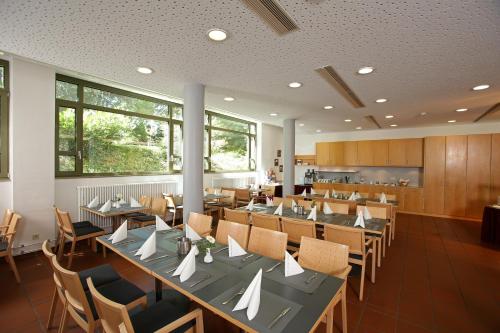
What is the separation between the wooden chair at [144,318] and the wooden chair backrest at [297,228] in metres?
1.75

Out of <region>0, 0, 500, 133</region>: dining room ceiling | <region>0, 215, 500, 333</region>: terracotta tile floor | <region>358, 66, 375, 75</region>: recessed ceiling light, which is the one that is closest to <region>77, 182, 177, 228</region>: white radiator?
<region>0, 215, 500, 333</region>: terracotta tile floor

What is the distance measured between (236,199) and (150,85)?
390 centimetres

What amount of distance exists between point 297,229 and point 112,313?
7.52 ft

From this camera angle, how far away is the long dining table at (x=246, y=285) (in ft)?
4.22

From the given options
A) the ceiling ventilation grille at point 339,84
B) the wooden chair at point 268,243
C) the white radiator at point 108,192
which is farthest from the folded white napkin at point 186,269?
the white radiator at point 108,192

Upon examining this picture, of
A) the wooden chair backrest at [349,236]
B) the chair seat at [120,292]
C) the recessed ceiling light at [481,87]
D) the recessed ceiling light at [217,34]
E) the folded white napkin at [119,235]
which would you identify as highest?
the recessed ceiling light at [481,87]

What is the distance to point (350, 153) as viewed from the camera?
29.3 ft

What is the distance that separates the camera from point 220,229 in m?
2.88

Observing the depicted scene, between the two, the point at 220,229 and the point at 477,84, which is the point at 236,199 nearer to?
the point at 220,229

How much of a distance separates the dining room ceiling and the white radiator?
236 cm

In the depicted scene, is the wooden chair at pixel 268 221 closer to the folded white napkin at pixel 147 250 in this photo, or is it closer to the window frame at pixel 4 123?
the folded white napkin at pixel 147 250

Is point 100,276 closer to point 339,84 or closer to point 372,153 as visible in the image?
point 339,84

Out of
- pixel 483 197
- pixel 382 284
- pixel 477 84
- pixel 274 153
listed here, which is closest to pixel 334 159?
pixel 274 153

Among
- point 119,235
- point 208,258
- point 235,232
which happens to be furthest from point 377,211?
point 119,235
